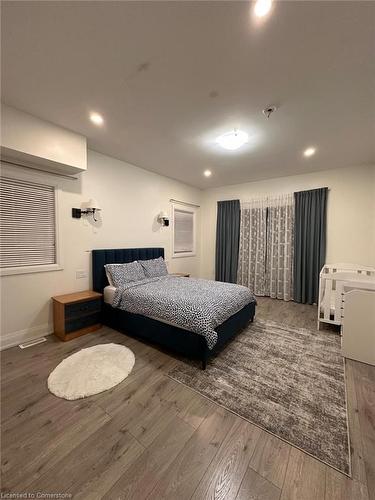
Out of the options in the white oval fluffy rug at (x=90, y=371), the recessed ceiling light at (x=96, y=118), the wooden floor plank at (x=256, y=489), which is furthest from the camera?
the recessed ceiling light at (x=96, y=118)

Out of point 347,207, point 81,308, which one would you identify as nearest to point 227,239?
point 347,207

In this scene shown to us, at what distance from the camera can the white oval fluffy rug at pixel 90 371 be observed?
1788 mm

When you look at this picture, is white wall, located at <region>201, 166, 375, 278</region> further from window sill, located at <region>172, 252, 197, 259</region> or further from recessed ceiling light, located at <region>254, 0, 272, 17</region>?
recessed ceiling light, located at <region>254, 0, 272, 17</region>

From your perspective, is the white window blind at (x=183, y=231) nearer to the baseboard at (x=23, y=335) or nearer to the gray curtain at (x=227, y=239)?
the gray curtain at (x=227, y=239)

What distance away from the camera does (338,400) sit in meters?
1.74

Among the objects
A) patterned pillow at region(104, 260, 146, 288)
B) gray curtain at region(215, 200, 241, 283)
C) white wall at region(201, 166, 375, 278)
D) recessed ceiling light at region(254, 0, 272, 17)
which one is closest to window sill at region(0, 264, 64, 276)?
patterned pillow at region(104, 260, 146, 288)

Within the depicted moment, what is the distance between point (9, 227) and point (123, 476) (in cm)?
279

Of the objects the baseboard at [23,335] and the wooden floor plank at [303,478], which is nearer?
the wooden floor plank at [303,478]

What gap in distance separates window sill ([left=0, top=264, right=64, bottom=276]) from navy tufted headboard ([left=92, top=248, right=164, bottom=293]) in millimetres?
496

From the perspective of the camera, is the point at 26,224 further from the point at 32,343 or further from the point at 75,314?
the point at 32,343

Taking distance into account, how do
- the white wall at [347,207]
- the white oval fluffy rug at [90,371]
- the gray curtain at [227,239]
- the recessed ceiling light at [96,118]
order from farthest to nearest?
the gray curtain at [227,239] → the white wall at [347,207] → the recessed ceiling light at [96,118] → the white oval fluffy rug at [90,371]

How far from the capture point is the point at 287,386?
1898 millimetres

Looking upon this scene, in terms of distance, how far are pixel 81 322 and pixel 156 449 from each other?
1.98 metres

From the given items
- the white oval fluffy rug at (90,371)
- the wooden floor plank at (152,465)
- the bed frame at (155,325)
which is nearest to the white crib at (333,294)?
the bed frame at (155,325)
